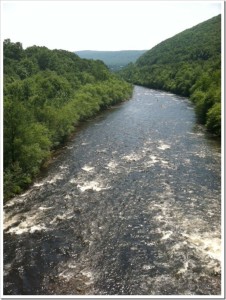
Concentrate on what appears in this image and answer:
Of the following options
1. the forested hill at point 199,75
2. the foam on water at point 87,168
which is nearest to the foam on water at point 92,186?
the foam on water at point 87,168

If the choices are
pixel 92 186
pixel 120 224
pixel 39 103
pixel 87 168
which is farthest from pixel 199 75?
pixel 120 224

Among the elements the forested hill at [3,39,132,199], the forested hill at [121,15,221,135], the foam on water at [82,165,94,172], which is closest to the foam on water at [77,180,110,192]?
the foam on water at [82,165,94,172]

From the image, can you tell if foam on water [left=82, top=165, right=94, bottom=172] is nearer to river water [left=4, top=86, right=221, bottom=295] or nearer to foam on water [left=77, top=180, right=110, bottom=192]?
river water [left=4, top=86, right=221, bottom=295]

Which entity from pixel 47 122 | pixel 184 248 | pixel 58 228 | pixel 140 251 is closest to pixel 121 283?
pixel 140 251

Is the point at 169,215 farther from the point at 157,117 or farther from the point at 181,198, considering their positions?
the point at 157,117

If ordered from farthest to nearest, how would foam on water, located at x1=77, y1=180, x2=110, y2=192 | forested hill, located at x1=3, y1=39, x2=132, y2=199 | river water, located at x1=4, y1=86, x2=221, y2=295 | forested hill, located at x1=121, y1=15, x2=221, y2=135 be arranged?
forested hill, located at x1=121, y1=15, x2=221, y2=135 < forested hill, located at x1=3, y1=39, x2=132, y2=199 < foam on water, located at x1=77, y1=180, x2=110, y2=192 < river water, located at x1=4, y1=86, x2=221, y2=295

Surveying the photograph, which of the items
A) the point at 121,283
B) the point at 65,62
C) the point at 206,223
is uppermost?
the point at 65,62

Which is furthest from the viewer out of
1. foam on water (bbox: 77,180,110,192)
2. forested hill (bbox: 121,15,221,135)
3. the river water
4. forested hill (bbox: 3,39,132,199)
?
forested hill (bbox: 121,15,221,135)
